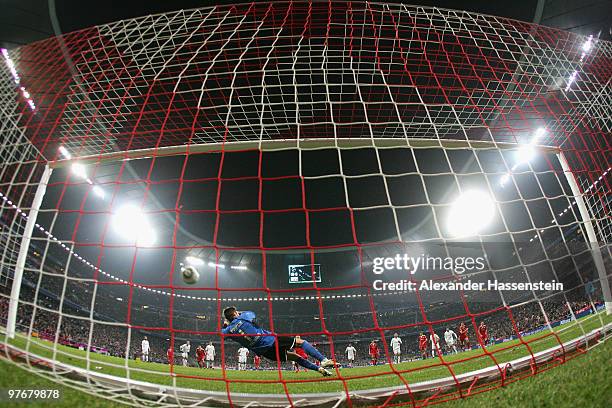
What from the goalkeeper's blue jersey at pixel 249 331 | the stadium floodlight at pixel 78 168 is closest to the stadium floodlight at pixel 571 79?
the goalkeeper's blue jersey at pixel 249 331

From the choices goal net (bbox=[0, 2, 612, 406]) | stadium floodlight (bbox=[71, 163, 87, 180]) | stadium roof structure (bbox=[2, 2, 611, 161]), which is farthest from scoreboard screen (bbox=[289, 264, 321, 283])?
stadium floodlight (bbox=[71, 163, 87, 180])

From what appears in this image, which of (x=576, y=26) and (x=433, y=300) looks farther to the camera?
(x=433, y=300)

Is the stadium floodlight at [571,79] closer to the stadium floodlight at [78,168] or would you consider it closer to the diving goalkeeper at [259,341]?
the diving goalkeeper at [259,341]

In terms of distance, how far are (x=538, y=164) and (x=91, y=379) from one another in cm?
1337

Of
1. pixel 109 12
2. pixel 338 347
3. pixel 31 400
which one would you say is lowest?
pixel 31 400

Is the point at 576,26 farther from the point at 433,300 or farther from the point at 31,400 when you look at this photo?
the point at 433,300

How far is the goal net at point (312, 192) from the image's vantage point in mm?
3145

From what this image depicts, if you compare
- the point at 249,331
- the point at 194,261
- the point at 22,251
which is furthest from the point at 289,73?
the point at 194,261

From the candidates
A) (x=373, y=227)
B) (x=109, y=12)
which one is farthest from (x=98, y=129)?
(x=373, y=227)

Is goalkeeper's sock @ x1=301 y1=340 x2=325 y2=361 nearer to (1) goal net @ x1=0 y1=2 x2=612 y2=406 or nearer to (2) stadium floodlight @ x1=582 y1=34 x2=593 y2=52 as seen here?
(1) goal net @ x1=0 y1=2 x2=612 y2=406

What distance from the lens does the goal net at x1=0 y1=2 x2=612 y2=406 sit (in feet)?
10.3

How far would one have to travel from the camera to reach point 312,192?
46.3 feet

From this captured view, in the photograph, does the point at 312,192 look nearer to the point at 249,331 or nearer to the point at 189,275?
the point at 249,331

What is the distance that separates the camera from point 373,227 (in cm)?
1873
